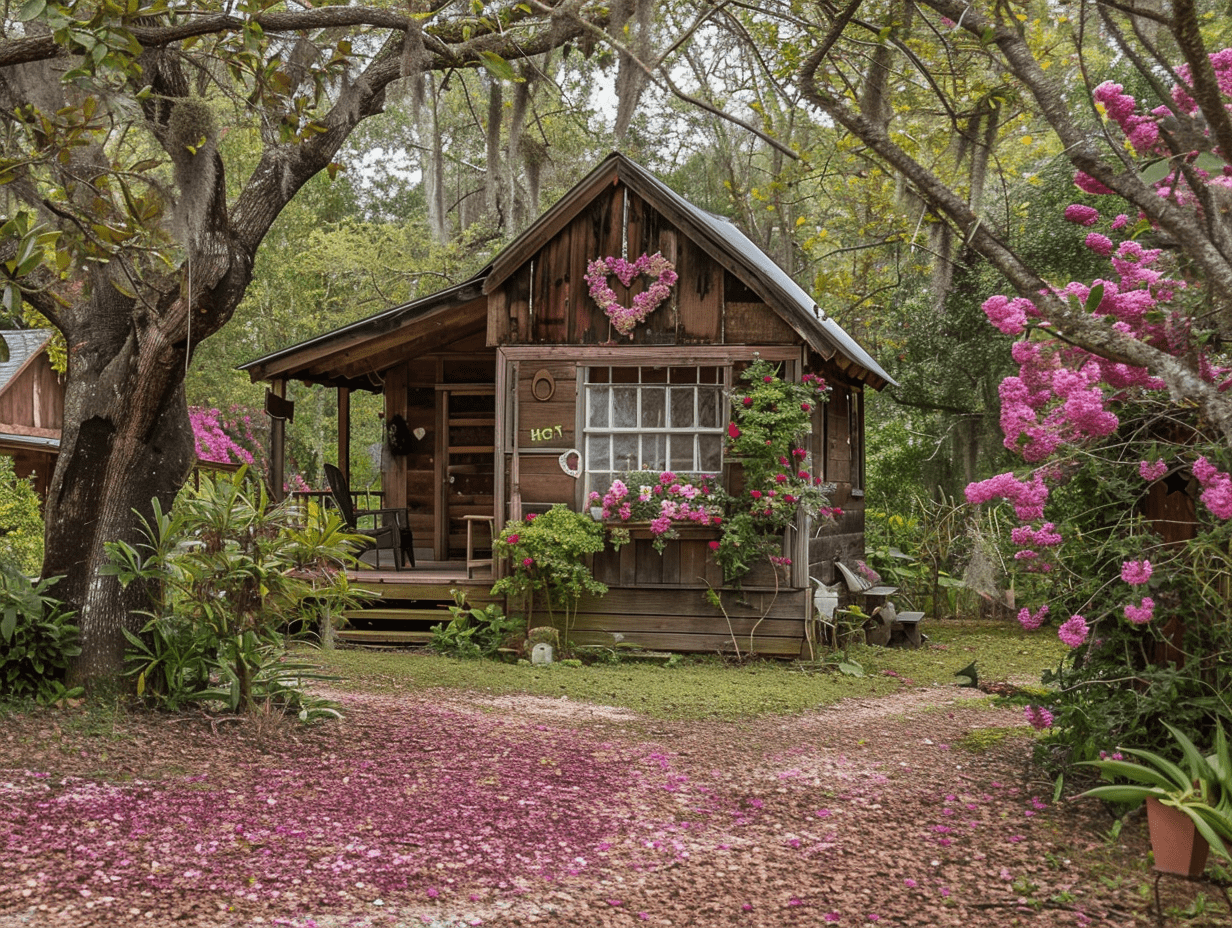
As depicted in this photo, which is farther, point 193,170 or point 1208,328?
point 193,170

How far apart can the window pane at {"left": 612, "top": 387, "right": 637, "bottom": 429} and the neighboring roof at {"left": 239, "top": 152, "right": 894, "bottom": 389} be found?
1460 millimetres

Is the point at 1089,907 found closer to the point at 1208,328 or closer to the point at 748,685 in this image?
the point at 1208,328

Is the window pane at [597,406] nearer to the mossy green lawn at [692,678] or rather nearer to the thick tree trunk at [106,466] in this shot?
the mossy green lawn at [692,678]

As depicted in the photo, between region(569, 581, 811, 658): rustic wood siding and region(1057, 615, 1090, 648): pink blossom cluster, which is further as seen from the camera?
region(569, 581, 811, 658): rustic wood siding

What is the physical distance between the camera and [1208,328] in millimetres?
4152

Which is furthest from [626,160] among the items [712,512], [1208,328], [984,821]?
[984,821]

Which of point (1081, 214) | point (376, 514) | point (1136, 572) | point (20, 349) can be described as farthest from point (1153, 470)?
point (20, 349)

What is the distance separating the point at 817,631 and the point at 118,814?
22.3 feet

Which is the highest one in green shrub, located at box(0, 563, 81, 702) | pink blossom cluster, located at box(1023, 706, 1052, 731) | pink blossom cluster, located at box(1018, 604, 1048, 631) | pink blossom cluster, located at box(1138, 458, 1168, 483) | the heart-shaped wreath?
the heart-shaped wreath

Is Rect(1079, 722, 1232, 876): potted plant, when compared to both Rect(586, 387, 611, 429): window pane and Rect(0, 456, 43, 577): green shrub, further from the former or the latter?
Rect(0, 456, 43, 577): green shrub

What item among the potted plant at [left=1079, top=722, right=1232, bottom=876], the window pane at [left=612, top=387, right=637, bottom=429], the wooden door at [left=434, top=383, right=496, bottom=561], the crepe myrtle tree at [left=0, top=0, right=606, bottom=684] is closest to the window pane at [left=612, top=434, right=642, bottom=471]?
the window pane at [left=612, top=387, right=637, bottom=429]

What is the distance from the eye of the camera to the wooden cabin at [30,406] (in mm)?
17422

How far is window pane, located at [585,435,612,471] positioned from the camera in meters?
9.68

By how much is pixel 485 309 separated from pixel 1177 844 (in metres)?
8.15
